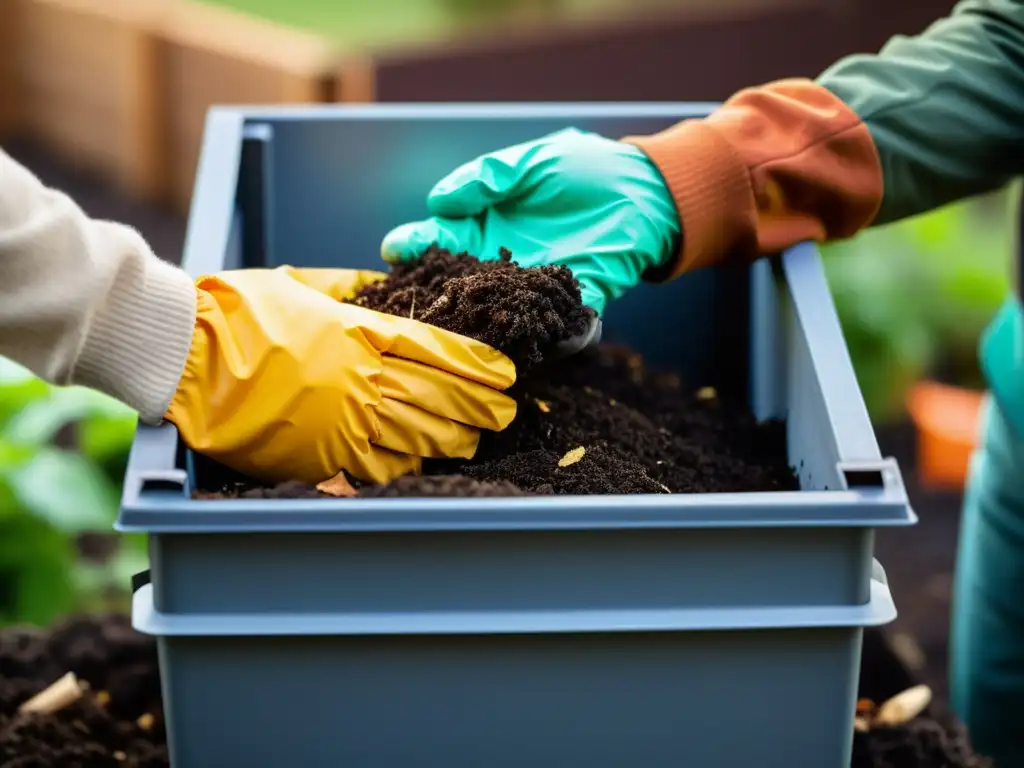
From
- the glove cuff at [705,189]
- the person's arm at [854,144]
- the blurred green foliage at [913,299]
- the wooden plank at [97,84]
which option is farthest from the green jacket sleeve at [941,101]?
the wooden plank at [97,84]

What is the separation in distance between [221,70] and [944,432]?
2334 millimetres

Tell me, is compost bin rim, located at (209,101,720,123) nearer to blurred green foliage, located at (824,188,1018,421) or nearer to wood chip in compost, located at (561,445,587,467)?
wood chip in compost, located at (561,445,587,467)

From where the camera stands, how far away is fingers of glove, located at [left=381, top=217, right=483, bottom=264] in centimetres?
146

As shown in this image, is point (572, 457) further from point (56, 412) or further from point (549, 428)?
point (56, 412)

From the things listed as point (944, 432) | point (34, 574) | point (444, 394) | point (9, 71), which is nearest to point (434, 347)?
point (444, 394)

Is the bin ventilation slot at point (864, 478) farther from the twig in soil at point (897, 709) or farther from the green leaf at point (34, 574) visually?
the green leaf at point (34, 574)

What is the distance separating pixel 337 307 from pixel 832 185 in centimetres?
59

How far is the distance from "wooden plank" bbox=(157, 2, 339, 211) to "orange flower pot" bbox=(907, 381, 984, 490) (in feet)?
5.93

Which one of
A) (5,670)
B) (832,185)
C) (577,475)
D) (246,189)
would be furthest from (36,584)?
(832,185)

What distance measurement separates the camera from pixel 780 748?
1.13 metres

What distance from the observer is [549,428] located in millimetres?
1371

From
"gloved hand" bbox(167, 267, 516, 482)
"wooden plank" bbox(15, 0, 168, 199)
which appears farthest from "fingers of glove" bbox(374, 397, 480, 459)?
"wooden plank" bbox(15, 0, 168, 199)

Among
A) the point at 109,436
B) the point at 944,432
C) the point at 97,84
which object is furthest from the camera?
the point at 97,84

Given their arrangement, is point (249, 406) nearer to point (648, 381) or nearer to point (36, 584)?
point (648, 381)
